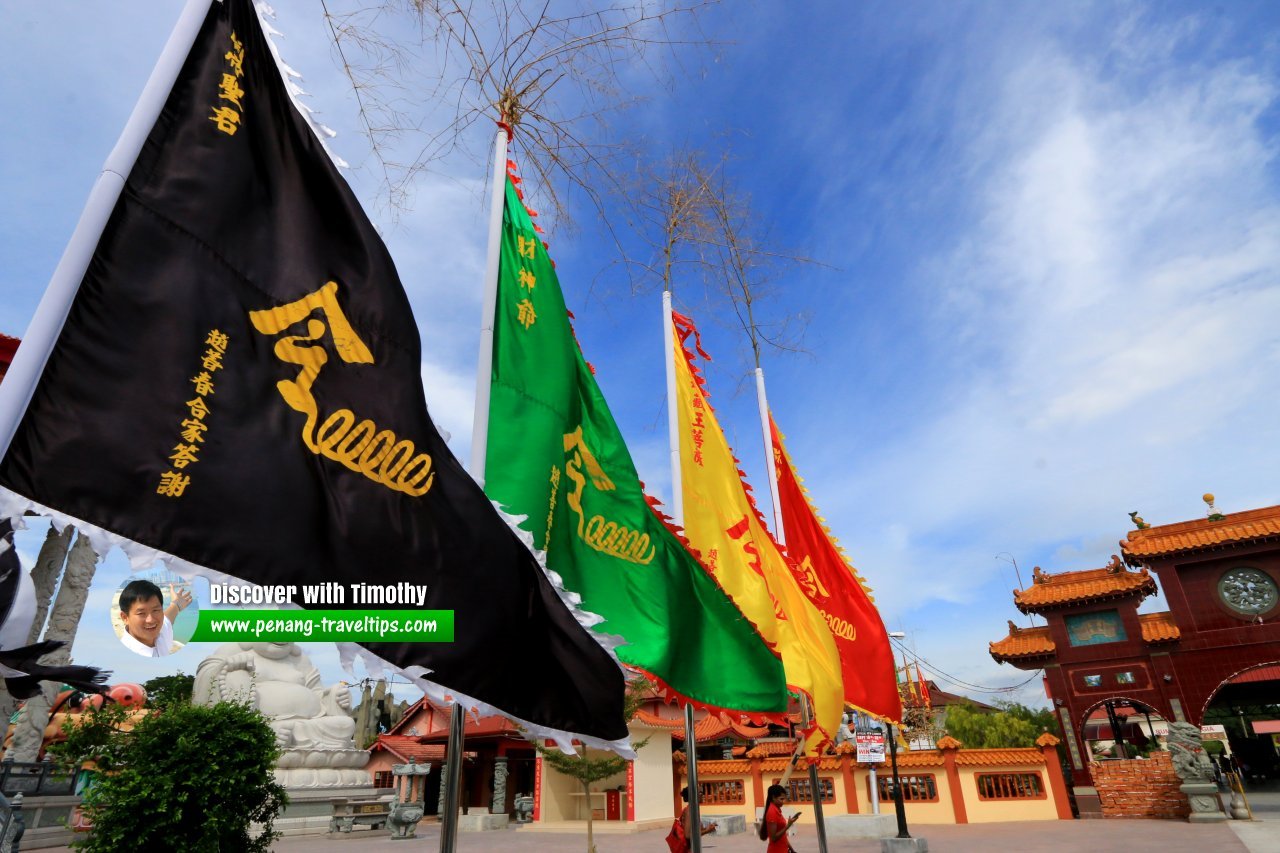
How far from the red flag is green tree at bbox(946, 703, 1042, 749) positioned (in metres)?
27.1

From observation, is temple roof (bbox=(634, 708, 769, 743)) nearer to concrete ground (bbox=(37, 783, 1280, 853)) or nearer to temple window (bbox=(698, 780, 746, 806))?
temple window (bbox=(698, 780, 746, 806))

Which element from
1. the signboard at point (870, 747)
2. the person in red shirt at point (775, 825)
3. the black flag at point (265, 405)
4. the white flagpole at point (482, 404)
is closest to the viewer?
the black flag at point (265, 405)

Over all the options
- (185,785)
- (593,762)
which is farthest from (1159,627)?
(185,785)

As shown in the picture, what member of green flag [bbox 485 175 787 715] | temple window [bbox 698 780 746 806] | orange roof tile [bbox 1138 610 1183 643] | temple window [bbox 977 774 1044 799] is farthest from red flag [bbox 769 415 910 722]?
orange roof tile [bbox 1138 610 1183 643]

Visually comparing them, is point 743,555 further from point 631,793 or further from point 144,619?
point 631,793

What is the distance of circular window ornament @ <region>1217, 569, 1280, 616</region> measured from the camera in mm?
24744

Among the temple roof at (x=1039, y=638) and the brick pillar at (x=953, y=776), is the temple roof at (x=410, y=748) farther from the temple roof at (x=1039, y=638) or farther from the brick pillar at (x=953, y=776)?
the temple roof at (x=1039, y=638)

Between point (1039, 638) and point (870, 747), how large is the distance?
739 inches

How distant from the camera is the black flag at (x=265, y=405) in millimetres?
1992

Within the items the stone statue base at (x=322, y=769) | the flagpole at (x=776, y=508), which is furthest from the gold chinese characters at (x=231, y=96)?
the stone statue base at (x=322, y=769)

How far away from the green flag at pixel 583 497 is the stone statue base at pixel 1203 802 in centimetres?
2064

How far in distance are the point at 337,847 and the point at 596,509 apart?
17.2 metres

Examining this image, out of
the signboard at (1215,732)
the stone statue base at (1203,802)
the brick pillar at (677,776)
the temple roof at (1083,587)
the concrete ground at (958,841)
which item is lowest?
the concrete ground at (958,841)

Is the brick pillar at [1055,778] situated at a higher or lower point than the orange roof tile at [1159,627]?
lower
